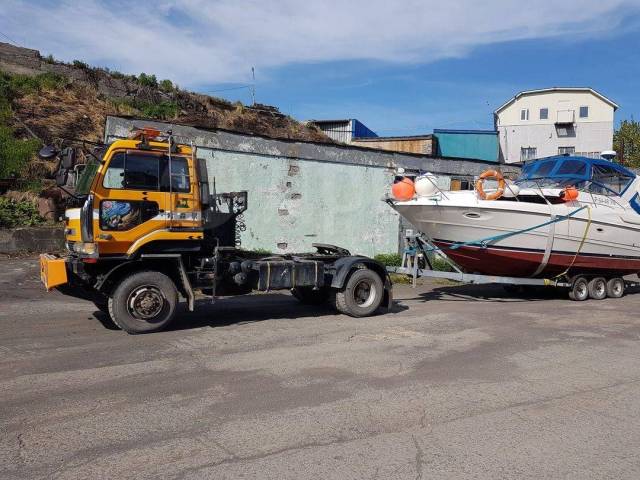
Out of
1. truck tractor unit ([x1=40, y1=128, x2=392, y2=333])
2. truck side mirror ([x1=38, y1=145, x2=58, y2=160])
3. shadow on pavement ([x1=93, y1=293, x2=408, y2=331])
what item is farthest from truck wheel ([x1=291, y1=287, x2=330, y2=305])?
truck side mirror ([x1=38, y1=145, x2=58, y2=160])

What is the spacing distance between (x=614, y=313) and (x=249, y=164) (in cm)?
929

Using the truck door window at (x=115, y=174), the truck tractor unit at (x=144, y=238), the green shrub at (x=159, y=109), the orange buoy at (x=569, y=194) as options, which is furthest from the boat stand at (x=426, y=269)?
the green shrub at (x=159, y=109)

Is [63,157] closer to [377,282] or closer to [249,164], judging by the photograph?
[377,282]

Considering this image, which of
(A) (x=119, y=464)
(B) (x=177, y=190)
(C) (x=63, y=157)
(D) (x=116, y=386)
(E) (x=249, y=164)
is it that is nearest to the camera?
(A) (x=119, y=464)

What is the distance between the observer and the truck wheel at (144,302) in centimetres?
807

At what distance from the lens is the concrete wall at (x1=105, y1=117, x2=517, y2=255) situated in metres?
14.8

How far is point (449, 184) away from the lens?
1902 centimetres

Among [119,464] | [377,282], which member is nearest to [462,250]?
[377,282]

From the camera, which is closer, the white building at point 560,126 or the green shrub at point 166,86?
the green shrub at point 166,86

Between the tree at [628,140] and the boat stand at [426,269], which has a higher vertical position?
the tree at [628,140]

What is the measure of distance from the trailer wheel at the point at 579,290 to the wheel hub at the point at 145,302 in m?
9.30

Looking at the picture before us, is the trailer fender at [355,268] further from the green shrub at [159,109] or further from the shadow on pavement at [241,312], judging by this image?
the green shrub at [159,109]

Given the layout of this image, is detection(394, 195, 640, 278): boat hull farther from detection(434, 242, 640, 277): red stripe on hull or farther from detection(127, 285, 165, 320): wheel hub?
detection(127, 285, 165, 320): wheel hub

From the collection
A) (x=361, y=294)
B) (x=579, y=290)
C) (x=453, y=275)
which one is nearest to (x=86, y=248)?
(x=361, y=294)
